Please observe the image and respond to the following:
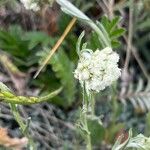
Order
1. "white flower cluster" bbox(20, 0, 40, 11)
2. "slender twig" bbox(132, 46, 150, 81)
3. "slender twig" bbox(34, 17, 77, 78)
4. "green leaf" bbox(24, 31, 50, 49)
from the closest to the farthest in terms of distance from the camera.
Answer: "white flower cluster" bbox(20, 0, 40, 11) → "slender twig" bbox(34, 17, 77, 78) → "green leaf" bbox(24, 31, 50, 49) → "slender twig" bbox(132, 46, 150, 81)

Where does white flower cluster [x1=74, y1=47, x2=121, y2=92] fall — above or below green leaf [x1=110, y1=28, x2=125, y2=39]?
below

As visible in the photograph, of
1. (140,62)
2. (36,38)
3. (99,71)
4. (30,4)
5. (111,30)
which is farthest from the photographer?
(140,62)

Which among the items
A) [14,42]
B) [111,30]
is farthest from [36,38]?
[111,30]

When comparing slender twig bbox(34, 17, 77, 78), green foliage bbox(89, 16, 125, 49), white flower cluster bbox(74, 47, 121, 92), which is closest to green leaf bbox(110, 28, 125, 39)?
green foliage bbox(89, 16, 125, 49)

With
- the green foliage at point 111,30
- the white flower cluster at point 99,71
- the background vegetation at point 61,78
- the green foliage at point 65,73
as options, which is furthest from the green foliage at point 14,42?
the white flower cluster at point 99,71

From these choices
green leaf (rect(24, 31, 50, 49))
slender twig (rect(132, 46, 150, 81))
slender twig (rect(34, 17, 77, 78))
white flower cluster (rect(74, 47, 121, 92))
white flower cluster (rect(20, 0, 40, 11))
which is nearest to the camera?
white flower cluster (rect(74, 47, 121, 92))

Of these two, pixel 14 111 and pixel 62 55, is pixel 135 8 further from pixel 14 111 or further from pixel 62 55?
pixel 14 111

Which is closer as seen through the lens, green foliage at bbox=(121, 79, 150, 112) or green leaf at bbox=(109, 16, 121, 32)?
green leaf at bbox=(109, 16, 121, 32)

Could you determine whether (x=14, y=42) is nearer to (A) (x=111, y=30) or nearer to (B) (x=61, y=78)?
(B) (x=61, y=78)

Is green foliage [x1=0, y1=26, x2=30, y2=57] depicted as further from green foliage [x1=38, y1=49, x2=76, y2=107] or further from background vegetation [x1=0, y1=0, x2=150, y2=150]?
green foliage [x1=38, y1=49, x2=76, y2=107]

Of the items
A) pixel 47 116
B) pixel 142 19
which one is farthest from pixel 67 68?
pixel 142 19
